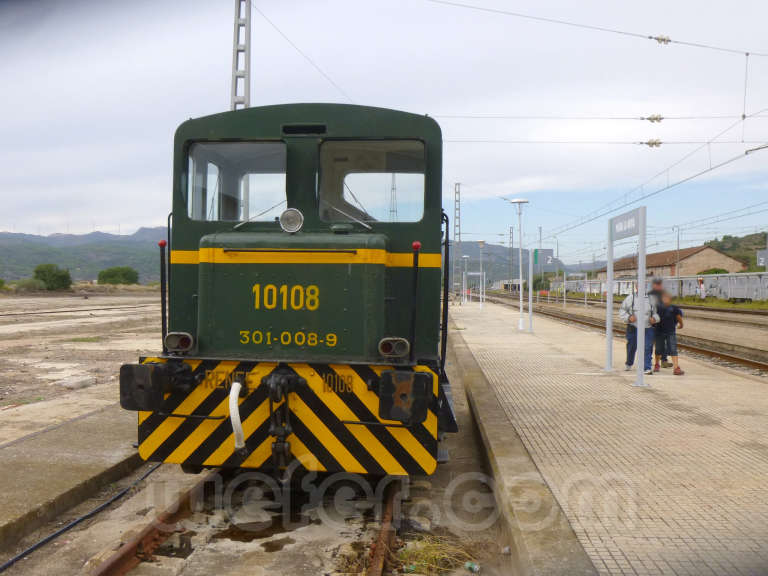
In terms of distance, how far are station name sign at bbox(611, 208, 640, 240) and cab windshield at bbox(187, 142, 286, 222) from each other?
6231mm

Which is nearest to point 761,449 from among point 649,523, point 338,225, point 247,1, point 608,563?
point 649,523

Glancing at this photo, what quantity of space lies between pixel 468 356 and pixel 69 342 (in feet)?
35.6

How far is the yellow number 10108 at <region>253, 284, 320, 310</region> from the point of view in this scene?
4734 mm

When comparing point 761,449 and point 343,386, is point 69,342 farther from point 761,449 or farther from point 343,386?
point 761,449

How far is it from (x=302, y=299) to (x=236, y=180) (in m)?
1.38

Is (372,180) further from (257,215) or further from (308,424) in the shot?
(308,424)

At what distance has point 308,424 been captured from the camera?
15.1 ft

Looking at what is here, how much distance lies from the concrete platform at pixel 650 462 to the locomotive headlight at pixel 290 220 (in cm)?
250

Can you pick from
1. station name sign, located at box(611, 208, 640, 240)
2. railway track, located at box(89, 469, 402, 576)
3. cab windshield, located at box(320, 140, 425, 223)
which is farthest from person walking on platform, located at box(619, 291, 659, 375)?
railway track, located at box(89, 469, 402, 576)

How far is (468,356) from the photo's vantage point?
13734 millimetres

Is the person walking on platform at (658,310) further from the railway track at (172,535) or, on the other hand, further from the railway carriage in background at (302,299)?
the railway track at (172,535)

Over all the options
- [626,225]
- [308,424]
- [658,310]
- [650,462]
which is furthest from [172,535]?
[658,310]

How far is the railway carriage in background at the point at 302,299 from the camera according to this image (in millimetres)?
4582

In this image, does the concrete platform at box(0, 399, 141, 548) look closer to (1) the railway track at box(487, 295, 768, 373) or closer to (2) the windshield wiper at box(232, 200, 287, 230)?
(2) the windshield wiper at box(232, 200, 287, 230)
